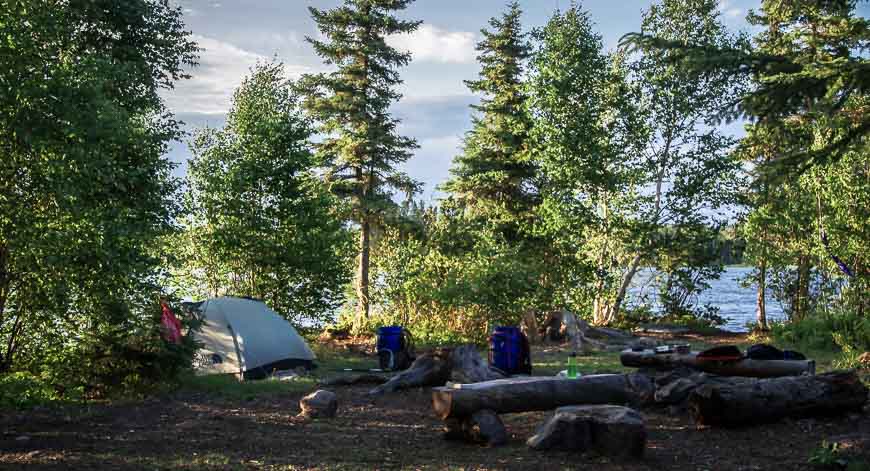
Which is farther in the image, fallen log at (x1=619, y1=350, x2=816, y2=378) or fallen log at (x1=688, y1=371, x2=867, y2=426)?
fallen log at (x1=619, y1=350, x2=816, y2=378)

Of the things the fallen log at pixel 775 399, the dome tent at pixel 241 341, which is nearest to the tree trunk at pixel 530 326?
the dome tent at pixel 241 341

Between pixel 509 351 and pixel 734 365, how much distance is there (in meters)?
3.47

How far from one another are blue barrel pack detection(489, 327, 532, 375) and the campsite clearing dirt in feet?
8.81

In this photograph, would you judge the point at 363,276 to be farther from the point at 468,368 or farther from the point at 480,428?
the point at 480,428

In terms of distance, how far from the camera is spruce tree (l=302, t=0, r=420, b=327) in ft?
75.6

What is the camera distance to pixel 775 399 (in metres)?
7.39

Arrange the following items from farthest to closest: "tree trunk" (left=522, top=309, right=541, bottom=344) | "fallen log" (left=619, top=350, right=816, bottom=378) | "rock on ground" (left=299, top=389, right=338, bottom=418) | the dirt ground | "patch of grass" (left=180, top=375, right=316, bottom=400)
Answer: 1. "tree trunk" (left=522, top=309, right=541, bottom=344)
2. "patch of grass" (left=180, top=375, right=316, bottom=400)
3. "fallen log" (left=619, top=350, right=816, bottom=378)
4. "rock on ground" (left=299, top=389, right=338, bottom=418)
5. the dirt ground

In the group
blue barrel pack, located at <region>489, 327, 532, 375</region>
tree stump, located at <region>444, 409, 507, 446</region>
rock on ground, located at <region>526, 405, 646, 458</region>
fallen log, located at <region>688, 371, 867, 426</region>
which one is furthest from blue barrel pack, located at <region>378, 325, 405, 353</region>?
fallen log, located at <region>688, 371, 867, 426</region>

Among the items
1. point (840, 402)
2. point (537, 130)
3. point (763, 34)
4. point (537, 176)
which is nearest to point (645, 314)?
point (537, 176)

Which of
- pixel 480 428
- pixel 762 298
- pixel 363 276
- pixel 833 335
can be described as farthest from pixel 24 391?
pixel 762 298

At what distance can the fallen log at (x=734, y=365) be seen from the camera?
30.7 ft

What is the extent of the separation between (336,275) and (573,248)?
8388mm

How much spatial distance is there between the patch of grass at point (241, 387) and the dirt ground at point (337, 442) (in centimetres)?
114

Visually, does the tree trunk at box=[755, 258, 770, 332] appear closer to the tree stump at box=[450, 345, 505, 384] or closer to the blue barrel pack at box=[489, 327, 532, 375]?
the blue barrel pack at box=[489, 327, 532, 375]
